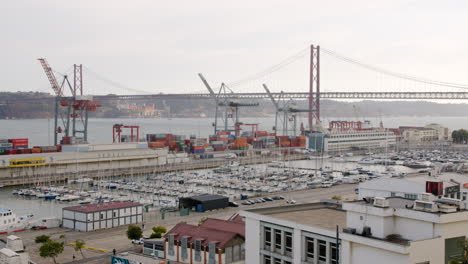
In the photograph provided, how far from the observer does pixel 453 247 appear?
10.6 feet

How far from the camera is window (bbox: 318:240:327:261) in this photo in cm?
352

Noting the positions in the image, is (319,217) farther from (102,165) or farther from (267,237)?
(102,165)

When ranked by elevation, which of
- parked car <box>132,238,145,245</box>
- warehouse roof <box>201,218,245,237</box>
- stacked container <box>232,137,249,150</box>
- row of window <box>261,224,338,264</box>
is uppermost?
row of window <box>261,224,338,264</box>

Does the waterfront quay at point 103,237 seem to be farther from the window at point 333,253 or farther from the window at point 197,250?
the window at point 333,253

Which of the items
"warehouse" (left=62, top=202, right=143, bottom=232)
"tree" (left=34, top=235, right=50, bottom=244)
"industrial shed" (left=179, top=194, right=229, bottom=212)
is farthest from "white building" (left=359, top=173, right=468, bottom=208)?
"tree" (left=34, top=235, right=50, bottom=244)

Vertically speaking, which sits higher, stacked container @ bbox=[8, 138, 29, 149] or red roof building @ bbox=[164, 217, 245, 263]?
stacked container @ bbox=[8, 138, 29, 149]

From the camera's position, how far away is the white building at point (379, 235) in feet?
10.2

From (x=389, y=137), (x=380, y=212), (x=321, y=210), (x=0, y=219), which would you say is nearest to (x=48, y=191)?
(x=0, y=219)

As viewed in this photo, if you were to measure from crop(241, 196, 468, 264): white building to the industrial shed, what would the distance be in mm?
5607

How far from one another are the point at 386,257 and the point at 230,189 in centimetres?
1021

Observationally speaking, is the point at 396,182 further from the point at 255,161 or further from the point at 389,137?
the point at 389,137

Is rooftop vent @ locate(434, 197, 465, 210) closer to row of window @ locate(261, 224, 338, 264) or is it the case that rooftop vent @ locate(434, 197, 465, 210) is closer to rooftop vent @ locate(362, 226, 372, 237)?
rooftop vent @ locate(362, 226, 372, 237)

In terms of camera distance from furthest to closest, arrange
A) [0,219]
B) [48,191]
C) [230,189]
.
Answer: [230,189] → [48,191] → [0,219]

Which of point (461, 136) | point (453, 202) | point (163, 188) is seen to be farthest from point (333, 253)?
point (461, 136)
